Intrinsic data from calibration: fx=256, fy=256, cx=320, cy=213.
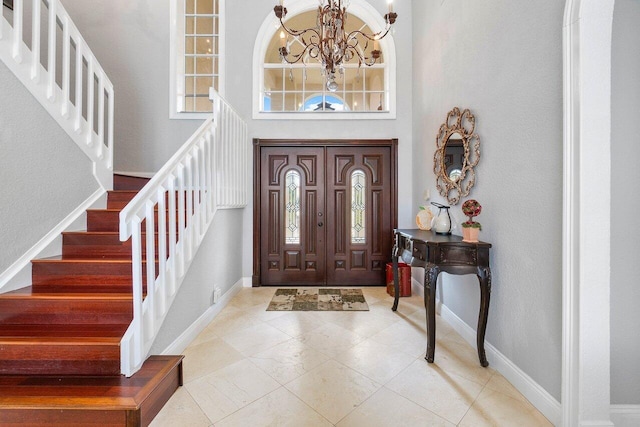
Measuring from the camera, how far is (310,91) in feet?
12.4

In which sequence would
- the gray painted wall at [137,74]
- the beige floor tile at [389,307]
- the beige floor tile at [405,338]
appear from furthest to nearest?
the gray painted wall at [137,74] → the beige floor tile at [389,307] → the beige floor tile at [405,338]

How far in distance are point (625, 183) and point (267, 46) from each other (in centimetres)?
407

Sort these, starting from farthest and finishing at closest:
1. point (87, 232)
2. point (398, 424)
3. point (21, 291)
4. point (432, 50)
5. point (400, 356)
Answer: point (432, 50), point (87, 232), point (400, 356), point (21, 291), point (398, 424)

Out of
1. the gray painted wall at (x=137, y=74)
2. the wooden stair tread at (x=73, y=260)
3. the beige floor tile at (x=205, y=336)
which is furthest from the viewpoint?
the gray painted wall at (x=137, y=74)

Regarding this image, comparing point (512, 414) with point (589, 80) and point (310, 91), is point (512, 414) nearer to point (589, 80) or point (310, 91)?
point (589, 80)

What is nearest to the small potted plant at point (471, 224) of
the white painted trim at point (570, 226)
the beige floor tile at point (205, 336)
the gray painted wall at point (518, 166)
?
the gray painted wall at point (518, 166)

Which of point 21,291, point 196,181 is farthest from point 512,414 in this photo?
point 21,291

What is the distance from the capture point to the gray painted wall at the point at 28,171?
179 centimetres

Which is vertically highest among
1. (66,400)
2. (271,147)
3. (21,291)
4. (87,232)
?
(271,147)

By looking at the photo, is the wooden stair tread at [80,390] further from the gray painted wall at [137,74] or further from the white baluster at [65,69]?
the gray painted wall at [137,74]

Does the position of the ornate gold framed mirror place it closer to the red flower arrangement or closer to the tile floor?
the red flower arrangement

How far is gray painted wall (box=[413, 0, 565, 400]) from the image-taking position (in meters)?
1.40

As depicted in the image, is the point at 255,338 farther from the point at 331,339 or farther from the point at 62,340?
the point at 62,340

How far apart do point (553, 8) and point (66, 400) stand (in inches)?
128
